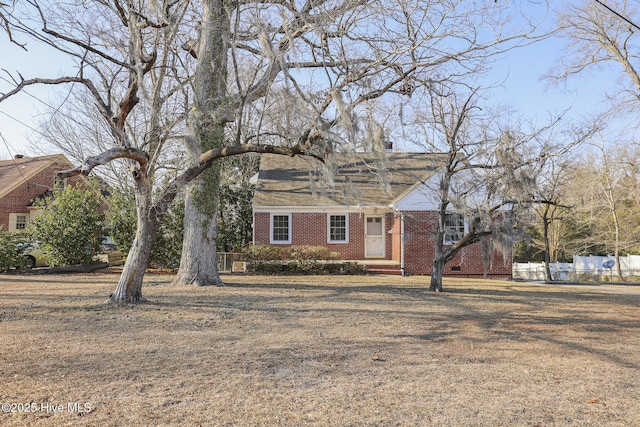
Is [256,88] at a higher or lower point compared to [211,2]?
lower

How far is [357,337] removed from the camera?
7438 mm

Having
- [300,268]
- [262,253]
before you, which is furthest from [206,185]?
[300,268]

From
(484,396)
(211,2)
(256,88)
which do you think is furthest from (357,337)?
(211,2)

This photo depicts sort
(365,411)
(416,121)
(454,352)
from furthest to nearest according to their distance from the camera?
(416,121), (454,352), (365,411)

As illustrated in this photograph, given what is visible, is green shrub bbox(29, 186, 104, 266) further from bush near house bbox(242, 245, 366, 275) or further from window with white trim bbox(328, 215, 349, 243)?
window with white trim bbox(328, 215, 349, 243)

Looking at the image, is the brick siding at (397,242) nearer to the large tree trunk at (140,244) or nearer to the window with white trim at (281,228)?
the window with white trim at (281,228)

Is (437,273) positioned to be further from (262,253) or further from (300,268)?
(262,253)

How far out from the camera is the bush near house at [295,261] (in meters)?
19.1

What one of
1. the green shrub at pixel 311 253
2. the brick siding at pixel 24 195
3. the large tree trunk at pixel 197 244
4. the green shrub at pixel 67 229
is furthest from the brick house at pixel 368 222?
the brick siding at pixel 24 195

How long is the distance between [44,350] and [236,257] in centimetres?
1415

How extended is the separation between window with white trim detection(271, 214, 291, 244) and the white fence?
51.8 feet

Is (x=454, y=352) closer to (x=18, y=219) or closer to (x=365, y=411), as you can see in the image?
(x=365, y=411)

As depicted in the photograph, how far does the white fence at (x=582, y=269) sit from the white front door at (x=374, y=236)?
1194cm

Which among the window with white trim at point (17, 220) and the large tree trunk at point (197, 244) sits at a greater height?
the window with white trim at point (17, 220)
